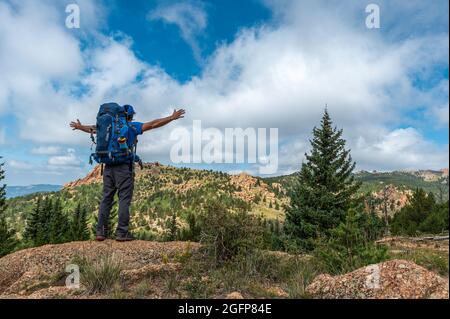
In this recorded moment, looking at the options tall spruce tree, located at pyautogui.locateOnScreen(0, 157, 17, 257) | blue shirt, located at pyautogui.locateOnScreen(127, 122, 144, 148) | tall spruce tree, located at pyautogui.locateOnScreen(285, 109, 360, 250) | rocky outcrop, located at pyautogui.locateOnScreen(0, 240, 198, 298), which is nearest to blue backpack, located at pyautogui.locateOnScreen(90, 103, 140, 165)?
blue shirt, located at pyautogui.locateOnScreen(127, 122, 144, 148)

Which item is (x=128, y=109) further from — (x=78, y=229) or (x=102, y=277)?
(x=78, y=229)

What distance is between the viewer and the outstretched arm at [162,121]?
22.3 feet

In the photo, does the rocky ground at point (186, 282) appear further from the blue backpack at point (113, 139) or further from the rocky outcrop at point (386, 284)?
the blue backpack at point (113, 139)

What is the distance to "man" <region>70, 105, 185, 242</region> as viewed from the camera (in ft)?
23.0

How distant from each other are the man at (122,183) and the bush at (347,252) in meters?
3.73

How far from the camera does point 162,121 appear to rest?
6.90 m

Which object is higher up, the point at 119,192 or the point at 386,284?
the point at 119,192

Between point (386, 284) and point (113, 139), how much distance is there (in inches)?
215

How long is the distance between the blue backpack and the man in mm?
164

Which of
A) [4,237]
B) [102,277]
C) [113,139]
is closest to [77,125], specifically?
[113,139]

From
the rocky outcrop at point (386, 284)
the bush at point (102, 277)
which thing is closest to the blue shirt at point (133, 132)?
the bush at point (102, 277)
